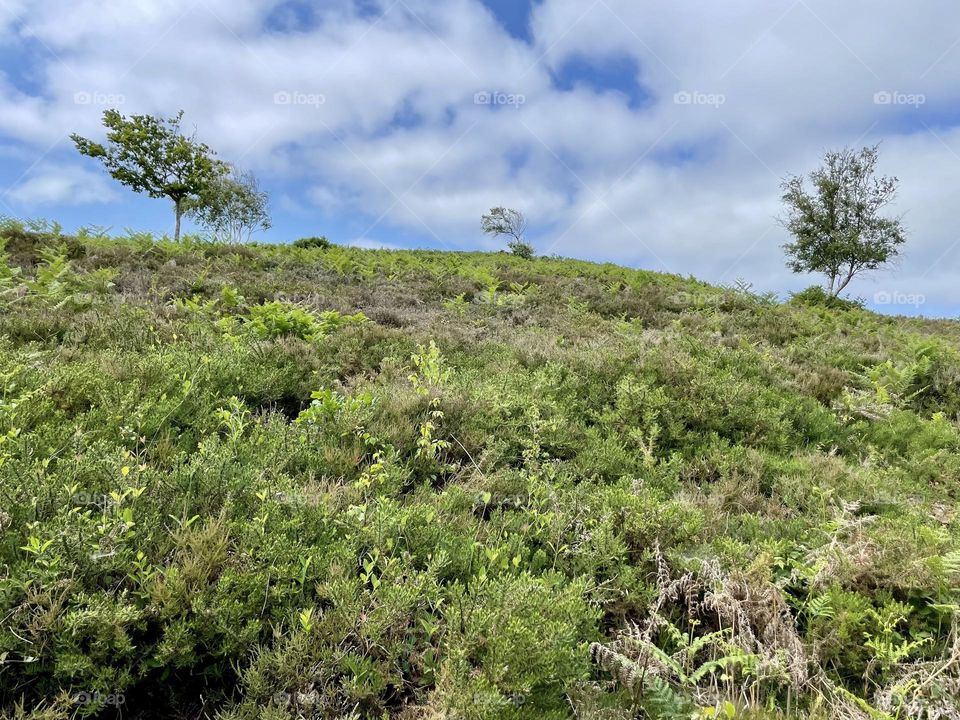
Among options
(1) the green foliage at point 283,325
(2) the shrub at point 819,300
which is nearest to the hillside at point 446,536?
(1) the green foliage at point 283,325

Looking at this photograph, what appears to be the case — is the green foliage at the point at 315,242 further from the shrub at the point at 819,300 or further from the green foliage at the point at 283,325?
the shrub at the point at 819,300

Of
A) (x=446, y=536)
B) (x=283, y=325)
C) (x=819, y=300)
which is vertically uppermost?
(x=819, y=300)

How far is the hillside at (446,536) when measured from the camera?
198cm

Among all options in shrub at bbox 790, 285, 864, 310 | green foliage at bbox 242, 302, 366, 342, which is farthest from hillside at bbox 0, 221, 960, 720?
shrub at bbox 790, 285, 864, 310

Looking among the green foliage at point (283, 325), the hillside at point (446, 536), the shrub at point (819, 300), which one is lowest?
the hillside at point (446, 536)

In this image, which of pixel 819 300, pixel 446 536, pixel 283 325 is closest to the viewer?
pixel 446 536

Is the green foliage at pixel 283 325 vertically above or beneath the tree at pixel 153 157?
beneath

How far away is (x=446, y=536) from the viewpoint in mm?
2770

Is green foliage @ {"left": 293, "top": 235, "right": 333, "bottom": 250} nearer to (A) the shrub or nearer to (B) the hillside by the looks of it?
(B) the hillside

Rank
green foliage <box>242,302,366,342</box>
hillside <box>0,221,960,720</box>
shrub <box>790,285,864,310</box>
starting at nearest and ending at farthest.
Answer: hillside <box>0,221,960,720</box>, green foliage <box>242,302,366,342</box>, shrub <box>790,285,864,310</box>

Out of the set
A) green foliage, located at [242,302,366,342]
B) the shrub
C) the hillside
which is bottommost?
the hillside

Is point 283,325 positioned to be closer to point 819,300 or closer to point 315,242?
point 315,242

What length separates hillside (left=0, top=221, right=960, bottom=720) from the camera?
198 cm

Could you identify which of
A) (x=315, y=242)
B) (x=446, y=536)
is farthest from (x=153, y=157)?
(x=446, y=536)
